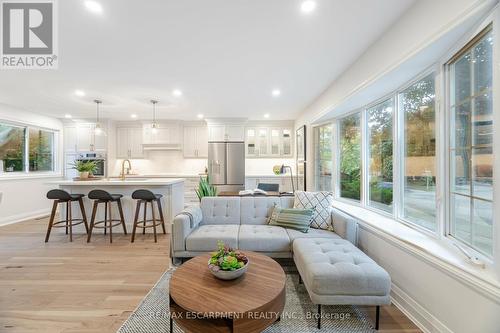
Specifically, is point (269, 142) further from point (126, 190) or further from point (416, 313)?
point (416, 313)

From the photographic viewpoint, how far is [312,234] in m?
2.53

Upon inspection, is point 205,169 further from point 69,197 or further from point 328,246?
point 328,246

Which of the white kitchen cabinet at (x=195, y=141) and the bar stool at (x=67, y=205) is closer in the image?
the bar stool at (x=67, y=205)

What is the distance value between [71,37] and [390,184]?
149 inches

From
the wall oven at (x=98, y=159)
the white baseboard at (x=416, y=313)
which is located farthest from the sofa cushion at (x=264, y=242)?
the wall oven at (x=98, y=159)

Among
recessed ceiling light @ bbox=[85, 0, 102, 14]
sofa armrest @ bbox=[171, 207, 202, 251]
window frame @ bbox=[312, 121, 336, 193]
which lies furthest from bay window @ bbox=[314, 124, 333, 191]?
recessed ceiling light @ bbox=[85, 0, 102, 14]

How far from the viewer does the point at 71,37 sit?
2107 millimetres

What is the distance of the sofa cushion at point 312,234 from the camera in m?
2.45

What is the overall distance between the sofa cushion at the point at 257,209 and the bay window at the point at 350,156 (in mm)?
1295

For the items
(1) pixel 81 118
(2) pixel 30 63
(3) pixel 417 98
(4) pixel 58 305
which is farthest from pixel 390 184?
(1) pixel 81 118

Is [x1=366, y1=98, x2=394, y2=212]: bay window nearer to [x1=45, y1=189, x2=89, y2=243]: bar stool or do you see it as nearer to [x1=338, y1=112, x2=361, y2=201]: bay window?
[x1=338, y1=112, x2=361, y2=201]: bay window

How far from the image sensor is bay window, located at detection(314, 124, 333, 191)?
13.4 feet

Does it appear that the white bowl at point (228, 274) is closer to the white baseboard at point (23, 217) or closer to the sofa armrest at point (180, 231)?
the sofa armrest at point (180, 231)

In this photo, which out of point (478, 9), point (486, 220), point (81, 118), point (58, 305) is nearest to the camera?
point (478, 9)
